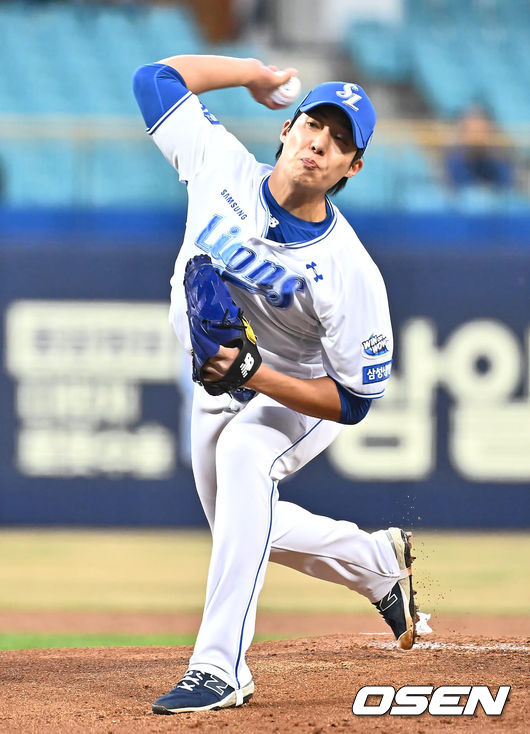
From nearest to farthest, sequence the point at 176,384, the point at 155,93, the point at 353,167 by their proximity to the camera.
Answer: the point at 353,167, the point at 155,93, the point at 176,384

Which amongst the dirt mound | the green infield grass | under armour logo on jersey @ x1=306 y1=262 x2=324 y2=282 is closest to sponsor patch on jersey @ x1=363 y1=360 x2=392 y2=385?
under armour logo on jersey @ x1=306 y1=262 x2=324 y2=282

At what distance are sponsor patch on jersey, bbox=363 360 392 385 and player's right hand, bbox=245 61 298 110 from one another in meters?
1.11

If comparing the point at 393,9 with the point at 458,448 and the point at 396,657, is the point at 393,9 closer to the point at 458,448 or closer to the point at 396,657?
the point at 458,448

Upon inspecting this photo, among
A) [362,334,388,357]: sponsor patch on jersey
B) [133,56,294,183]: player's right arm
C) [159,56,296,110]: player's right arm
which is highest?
[159,56,296,110]: player's right arm

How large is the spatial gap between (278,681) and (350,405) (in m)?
1.00

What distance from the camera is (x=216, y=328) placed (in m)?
3.40

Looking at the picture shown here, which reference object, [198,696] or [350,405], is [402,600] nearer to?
[350,405]

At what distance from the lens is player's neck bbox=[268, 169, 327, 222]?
147 inches

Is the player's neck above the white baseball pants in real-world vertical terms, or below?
above

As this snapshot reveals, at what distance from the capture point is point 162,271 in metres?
8.94

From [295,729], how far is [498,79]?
1010 centimetres

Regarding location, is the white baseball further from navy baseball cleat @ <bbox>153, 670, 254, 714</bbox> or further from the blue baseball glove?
navy baseball cleat @ <bbox>153, 670, 254, 714</bbox>

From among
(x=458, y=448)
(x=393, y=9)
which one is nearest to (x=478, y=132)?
(x=458, y=448)

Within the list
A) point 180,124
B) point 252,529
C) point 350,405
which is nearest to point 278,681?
point 252,529
